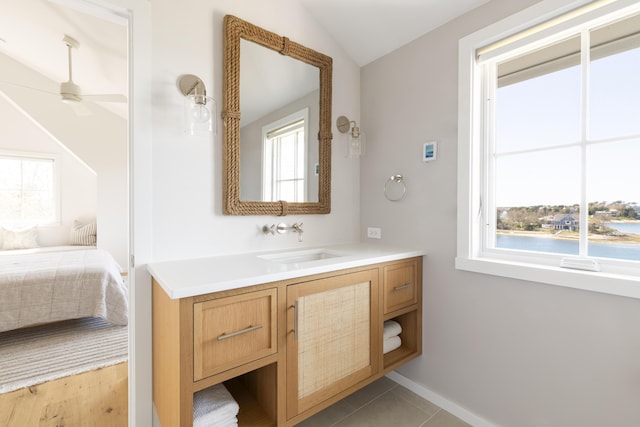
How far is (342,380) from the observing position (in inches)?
56.1

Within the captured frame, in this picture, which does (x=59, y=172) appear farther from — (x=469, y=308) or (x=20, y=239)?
(x=469, y=308)

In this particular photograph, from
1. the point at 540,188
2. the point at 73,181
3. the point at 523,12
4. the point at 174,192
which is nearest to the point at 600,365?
the point at 540,188

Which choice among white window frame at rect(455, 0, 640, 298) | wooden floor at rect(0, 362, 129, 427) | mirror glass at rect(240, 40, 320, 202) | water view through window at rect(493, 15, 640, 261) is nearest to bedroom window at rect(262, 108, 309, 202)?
mirror glass at rect(240, 40, 320, 202)

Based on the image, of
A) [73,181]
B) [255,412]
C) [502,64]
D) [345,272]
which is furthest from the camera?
[73,181]

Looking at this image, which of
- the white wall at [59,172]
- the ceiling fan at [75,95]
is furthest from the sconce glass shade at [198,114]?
the white wall at [59,172]

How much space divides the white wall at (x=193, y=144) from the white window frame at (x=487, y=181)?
1047 millimetres

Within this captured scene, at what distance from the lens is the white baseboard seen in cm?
154

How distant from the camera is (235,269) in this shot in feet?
4.08

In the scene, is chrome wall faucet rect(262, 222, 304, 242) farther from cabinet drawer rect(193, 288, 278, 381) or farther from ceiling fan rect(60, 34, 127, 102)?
ceiling fan rect(60, 34, 127, 102)

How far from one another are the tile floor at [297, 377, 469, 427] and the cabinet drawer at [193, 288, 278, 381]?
75 centimetres

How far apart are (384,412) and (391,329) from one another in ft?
1.45

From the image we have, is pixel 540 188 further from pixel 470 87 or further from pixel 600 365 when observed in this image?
pixel 600 365

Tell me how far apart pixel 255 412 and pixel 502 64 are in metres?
2.11

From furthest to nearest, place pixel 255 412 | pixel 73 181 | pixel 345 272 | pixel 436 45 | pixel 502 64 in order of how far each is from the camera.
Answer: pixel 73 181 < pixel 436 45 < pixel 502 64 < pixel 345 272 < pixel 255 412
